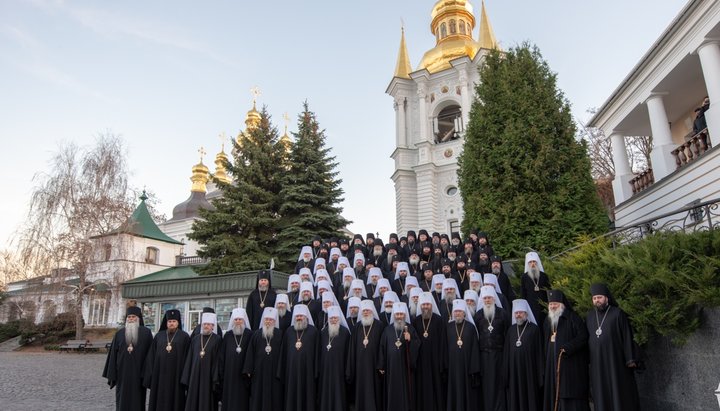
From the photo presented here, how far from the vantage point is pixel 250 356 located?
711 cm

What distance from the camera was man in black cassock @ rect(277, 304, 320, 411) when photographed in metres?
6.91

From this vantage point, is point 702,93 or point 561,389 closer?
point 561,389

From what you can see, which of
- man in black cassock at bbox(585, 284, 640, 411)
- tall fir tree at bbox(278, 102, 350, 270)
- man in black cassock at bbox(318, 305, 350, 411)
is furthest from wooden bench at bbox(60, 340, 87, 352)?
man in black cassock at bbox(585, 284, 640, 411)

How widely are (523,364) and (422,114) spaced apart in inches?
1016

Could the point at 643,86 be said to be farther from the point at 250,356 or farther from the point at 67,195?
the point at 67,195

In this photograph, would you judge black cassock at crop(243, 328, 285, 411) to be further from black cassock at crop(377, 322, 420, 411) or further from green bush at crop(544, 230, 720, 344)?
green bush at crop(544, 230, 720, 344)

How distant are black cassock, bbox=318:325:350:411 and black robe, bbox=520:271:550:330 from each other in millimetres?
3139

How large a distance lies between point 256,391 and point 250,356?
1.66 feet

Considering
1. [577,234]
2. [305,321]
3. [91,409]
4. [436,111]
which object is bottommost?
[91,409]

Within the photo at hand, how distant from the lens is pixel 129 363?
741cm

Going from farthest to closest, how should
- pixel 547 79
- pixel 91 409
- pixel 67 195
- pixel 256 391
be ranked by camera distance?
pixel 67 195, pixel 547 79, pixel 91 409, pixel 256 391

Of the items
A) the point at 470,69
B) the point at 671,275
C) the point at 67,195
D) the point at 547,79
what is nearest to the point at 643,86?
the point at 547,79

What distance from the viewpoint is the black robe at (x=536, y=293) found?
7.88 metres

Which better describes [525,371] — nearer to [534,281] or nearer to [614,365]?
[614,365]
